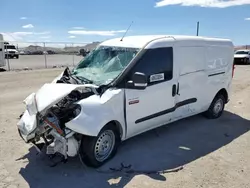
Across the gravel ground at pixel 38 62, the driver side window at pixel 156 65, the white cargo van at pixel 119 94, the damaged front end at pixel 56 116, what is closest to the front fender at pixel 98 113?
the white cargo van at pixel 119 94

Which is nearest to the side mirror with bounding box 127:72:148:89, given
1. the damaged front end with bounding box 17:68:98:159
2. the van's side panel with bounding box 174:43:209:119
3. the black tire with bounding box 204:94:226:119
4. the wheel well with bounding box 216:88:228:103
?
the damaged front end with bounding box 17:68:98:159

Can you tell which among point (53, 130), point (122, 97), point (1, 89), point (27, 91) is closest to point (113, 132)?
point (122, 97)

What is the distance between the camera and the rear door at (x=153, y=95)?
15.3ft

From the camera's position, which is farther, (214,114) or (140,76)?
(214,114)

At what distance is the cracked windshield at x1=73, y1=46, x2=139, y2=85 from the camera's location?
4.71 metres

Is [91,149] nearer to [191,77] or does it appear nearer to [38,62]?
[191,77]

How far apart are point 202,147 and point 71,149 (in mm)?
2513

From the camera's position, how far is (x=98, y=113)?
13.3 feet

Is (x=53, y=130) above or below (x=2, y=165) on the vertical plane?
above

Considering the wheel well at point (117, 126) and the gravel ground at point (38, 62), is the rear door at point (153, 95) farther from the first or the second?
the gravel ground at point (38, 62)

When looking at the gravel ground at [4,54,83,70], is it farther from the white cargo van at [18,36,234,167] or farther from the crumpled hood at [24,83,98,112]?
the crumpled hood at [24,83,98,112]

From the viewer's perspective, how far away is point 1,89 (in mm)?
10781

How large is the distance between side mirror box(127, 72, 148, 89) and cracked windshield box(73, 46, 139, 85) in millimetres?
308

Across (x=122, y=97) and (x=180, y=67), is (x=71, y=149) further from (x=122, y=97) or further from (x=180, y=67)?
(x=180, y=67)
